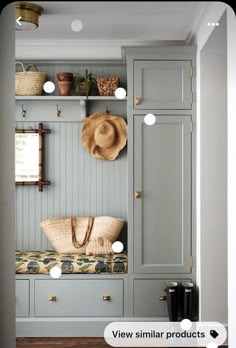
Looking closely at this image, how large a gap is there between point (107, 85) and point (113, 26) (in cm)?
41

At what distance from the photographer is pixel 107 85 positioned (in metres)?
2.63

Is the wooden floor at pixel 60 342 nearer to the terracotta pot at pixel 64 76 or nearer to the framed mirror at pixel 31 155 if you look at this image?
the framed mirror at pixel 31 155

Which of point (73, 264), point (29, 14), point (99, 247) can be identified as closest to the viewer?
point (29, 14)

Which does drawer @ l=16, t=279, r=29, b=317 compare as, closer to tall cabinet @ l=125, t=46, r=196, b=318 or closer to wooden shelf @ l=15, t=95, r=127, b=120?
tall cabinet @ l=125, t=46, r=196, b=318

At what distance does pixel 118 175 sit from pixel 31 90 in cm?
66

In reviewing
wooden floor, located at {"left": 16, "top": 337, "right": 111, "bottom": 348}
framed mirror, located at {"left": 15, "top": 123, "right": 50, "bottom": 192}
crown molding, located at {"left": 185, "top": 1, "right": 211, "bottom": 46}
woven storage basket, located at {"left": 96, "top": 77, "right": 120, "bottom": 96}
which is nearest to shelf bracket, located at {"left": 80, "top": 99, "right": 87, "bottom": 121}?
woven storage basket, located at {"left": 96, "top": 77, "right": 120, "bottom": 96}

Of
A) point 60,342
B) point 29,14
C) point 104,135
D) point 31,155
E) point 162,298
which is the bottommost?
point 60,342

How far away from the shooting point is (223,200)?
226 cm

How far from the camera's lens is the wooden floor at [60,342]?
2283 millimetres
